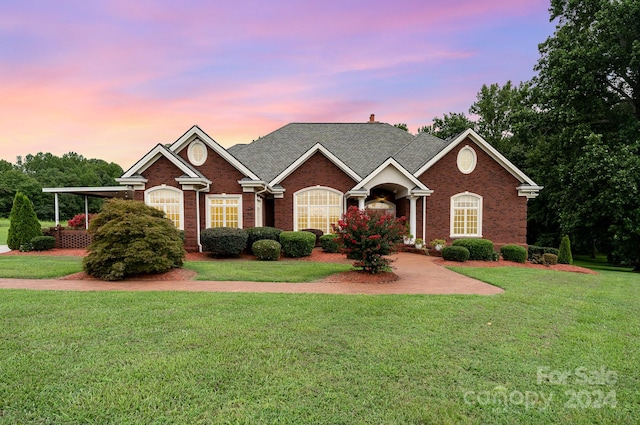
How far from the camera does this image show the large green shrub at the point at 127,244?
30.2 ft

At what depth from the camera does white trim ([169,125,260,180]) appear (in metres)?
15.8

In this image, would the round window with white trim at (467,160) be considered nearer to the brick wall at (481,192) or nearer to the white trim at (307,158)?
the brick wall at (481,192)

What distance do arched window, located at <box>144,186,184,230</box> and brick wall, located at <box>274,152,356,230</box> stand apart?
4788 mm

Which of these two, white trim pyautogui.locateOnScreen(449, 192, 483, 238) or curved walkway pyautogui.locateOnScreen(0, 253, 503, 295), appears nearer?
curved walkway pyautogui.locateOnScreen(0, 253, 503, 295)

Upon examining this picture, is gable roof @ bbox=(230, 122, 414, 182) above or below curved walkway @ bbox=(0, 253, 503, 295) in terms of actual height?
above

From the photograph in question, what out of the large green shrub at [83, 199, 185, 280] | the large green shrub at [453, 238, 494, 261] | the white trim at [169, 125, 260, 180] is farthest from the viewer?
the white trim at [169, 125, 260, 180]

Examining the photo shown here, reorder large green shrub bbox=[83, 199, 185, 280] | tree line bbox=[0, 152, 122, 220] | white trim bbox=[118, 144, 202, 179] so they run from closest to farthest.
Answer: large green shrub bbox=[83, 199, 185, 280]
white trim bbox=[118, 144, 202, 179]
tree line bbox=[0, 152, 122, 220]

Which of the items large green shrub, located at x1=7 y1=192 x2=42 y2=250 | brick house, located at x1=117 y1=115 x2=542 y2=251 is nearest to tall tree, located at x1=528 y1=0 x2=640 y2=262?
brick house, located at x1=117 y1=115 x2=542 y2=251

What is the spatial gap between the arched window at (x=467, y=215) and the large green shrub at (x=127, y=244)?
14252 mm

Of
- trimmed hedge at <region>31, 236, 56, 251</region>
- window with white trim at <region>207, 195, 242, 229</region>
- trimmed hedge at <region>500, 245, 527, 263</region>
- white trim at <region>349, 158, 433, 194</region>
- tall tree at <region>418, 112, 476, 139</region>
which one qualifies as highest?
tall tree at <region>418, 112, 476, 139</region>

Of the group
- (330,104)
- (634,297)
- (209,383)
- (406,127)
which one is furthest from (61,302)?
(406,127)

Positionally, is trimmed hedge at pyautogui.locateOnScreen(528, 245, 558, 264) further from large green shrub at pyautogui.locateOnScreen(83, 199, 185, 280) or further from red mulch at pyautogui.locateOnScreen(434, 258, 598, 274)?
large green shrub at pyautogui.locateOnScreen(83, 199, 185, 280)

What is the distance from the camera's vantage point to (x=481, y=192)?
17984mm

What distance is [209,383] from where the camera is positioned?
349 cm
